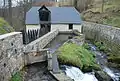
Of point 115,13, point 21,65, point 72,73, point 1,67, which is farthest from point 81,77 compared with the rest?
point 115,13

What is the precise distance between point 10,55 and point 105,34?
22185 mm

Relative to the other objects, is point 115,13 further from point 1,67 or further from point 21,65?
point 1,67

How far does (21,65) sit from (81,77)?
3327mm

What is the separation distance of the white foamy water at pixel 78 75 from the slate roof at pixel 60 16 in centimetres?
2164

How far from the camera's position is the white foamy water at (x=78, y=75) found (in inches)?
467

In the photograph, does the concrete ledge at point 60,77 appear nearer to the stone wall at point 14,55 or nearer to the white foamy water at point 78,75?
the white foamy water at point 78,75

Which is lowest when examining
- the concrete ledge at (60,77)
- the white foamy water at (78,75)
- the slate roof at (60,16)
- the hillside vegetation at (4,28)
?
the white foamy water at (78,75)

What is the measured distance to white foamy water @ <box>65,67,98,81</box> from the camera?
11867 mm

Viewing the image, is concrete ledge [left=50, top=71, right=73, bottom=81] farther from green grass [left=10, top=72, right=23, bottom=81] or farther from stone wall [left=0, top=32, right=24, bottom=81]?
stone wall [left=0, top=32, right=24, bottom=81]

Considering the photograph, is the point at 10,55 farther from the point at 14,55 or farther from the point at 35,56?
the point at 35,56

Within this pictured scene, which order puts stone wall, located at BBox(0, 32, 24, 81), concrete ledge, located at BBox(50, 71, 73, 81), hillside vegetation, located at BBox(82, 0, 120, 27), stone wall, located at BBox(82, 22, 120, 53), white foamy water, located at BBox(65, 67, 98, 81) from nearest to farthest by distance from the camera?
stone wall, located at BBox(0, 32, 24, 81) < concrete ledge, located at BBox(50, 71, 73, 81) < white foamy water, located at BBox(65, 67, 98, 81) < stone wall, located at BBox(82, 22, 120, 53) < hillside vegetation, located at BBox(82, 0, 120, 27)

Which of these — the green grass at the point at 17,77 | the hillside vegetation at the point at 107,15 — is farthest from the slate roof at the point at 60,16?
the green grass at the point at 17,77

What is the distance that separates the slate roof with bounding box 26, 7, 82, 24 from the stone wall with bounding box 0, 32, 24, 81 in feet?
73.6

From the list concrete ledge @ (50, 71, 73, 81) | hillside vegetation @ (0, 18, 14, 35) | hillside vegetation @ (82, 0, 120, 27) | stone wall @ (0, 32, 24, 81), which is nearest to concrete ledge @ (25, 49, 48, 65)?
stone wall @ (0, 32, 24, 81)
